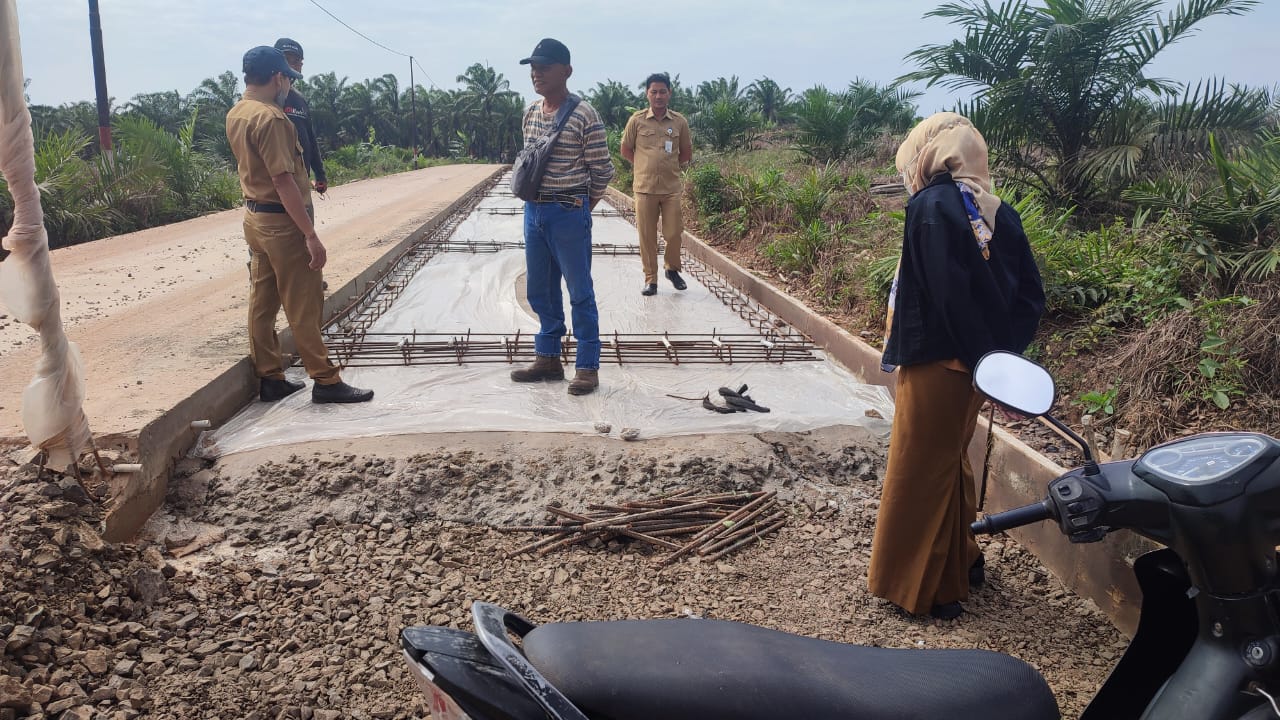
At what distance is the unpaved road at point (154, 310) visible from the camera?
4141 millimetres

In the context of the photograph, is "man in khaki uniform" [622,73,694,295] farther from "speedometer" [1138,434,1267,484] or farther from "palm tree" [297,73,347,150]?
"palm tree" [297,73,347,150]

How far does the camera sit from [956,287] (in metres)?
2.62

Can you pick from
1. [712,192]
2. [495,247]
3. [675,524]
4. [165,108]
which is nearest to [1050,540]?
[675,524]

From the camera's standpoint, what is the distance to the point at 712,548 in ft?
11.3

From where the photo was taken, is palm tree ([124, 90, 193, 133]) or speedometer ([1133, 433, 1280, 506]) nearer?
speedometer ([1133, 433, 1280, 506])

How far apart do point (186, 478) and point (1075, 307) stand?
4.90 m

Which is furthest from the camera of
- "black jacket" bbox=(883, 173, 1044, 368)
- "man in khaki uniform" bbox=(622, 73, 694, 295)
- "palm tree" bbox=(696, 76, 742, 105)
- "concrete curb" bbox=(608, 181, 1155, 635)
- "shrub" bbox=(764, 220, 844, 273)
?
"palm tree" bbox=(696, 76, 742, 105)

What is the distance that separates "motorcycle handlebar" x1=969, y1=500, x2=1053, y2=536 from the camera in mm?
1603

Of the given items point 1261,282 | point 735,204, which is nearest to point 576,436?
point 1261,282

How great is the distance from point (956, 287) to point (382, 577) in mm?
2345

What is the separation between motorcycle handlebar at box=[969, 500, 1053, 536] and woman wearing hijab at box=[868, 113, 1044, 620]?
1.07 m

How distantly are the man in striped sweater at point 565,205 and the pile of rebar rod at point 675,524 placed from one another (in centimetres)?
138

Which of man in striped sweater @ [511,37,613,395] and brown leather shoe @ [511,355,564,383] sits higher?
man in striped sweater @ [511,37,613,395]

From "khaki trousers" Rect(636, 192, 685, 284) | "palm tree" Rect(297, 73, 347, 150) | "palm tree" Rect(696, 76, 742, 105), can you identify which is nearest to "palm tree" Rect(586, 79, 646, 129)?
"palm tree" Rect(696, 76, 742, 105)
